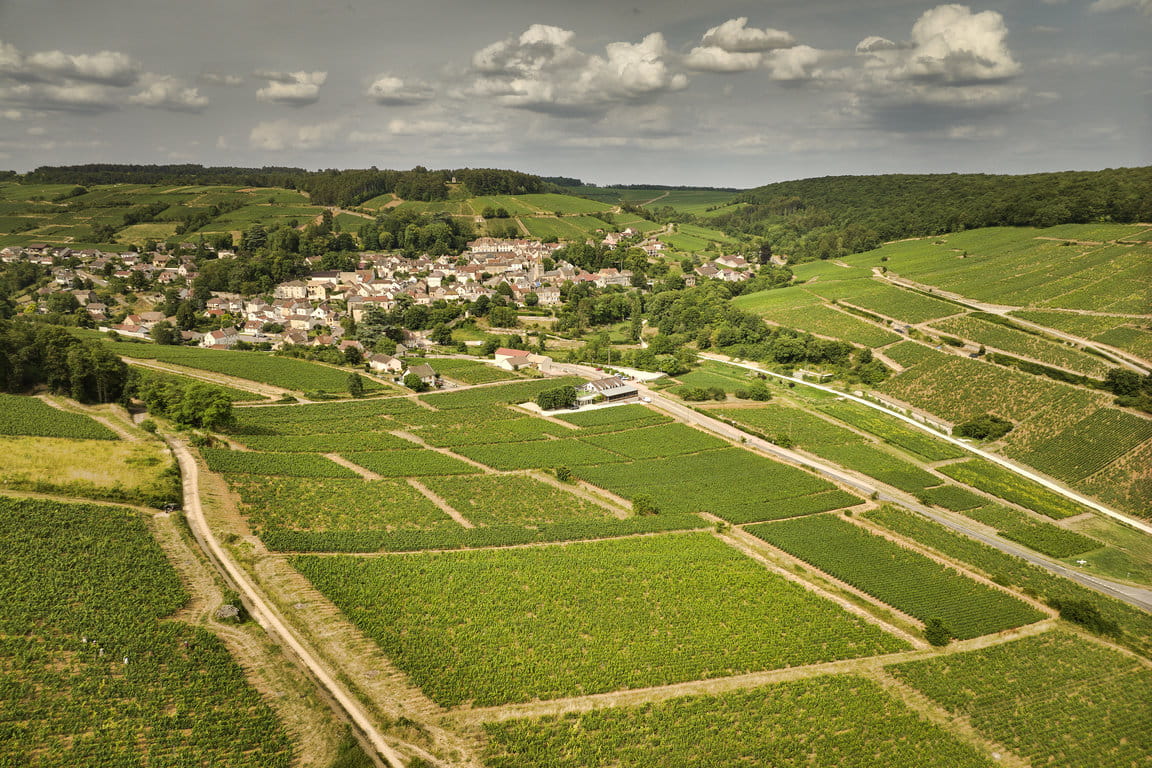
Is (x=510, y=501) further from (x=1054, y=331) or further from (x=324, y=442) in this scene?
(x=1054, y=331)

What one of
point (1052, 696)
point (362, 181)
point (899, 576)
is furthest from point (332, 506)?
point (362, 181)

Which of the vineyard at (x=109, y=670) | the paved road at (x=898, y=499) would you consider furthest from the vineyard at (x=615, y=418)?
the vineyard at (x=109, y=670)

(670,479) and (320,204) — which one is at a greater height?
(320,204)

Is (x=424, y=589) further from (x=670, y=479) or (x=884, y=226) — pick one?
(x=884, y=226)

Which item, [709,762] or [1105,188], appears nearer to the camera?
[709,762]

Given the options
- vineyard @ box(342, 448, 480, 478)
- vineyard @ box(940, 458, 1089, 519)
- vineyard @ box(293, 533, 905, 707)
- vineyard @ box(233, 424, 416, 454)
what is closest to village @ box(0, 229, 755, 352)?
vineyard @ box(233, 424, 416, 454)

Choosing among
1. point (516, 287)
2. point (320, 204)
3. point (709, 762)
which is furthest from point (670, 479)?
point (320, 204)

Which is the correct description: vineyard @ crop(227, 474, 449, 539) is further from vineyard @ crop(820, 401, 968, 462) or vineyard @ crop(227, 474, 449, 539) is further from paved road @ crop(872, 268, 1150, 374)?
paved road @ crop(872, 268, 1150, 374)
